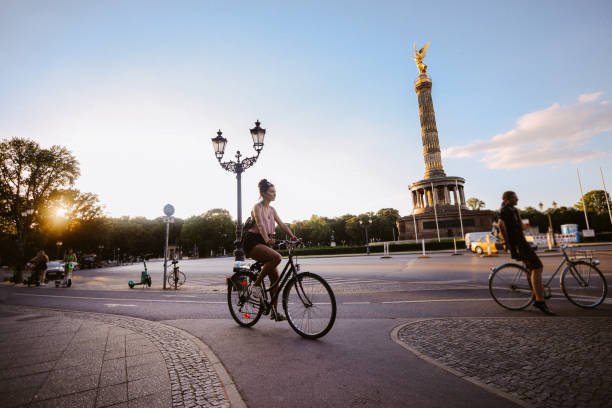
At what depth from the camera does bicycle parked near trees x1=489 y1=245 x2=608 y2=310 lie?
17.6ft

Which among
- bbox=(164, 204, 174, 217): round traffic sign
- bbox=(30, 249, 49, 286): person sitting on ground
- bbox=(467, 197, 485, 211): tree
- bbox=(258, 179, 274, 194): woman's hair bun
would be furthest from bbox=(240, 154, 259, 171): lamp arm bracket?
bbox=(467, 197, 485, 211): tree

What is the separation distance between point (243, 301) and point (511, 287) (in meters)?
4.65

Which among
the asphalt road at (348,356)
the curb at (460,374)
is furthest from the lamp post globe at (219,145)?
the curb at (460,374)

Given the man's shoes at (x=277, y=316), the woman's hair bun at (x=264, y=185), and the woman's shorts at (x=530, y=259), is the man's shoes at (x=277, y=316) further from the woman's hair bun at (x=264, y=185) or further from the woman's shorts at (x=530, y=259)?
the woman's shorts at (x=530, y=259)

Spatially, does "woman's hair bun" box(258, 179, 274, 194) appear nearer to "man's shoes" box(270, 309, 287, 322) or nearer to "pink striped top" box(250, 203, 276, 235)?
"pink striped top" box(250, 203, 276, 235)

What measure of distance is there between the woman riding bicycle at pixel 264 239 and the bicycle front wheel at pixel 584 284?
197 inches

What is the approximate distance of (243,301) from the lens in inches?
200

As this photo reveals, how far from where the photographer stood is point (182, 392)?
2639 millimetres

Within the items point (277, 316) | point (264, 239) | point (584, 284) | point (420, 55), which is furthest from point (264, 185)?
point (420, 55)

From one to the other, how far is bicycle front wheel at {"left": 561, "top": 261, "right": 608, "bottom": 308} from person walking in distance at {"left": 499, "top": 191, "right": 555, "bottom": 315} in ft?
2.36

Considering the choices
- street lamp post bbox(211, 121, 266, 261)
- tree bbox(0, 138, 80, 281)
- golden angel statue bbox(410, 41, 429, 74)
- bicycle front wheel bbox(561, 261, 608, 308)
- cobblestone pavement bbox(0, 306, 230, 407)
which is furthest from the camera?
golden angel statue bbox(410, 41, 429, 74)

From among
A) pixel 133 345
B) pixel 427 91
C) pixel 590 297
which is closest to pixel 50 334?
pixel 133 345

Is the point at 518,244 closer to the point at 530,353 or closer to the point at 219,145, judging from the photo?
the point at 530,353

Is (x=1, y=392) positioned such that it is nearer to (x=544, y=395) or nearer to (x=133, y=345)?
(x=133, y=345)
